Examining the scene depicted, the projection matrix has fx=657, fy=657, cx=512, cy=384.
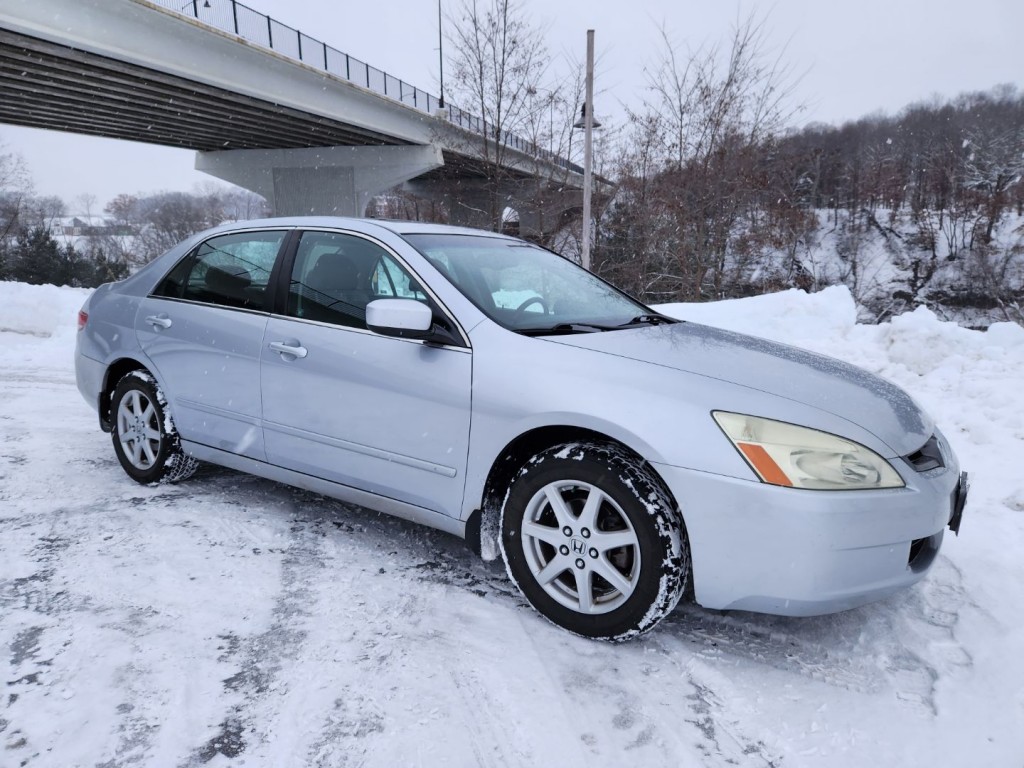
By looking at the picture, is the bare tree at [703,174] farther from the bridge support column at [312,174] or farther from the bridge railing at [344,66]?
the bridge support column at [312,174]

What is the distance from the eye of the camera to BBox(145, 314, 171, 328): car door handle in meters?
3.78

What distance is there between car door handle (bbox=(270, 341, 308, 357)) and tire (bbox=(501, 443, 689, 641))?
4.17 feet

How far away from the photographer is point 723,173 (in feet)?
49.0

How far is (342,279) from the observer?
3.19 m

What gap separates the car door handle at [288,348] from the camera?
10.3 feet

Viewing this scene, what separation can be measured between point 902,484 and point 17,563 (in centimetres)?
371

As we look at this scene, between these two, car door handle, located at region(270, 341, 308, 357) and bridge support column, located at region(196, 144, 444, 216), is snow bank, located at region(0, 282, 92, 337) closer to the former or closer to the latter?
car door handle, located at region(270, 341, 308, 357)

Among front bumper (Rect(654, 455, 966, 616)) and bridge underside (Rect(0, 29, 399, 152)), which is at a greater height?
bridge underside (Rect(0, 29, 399, 152))

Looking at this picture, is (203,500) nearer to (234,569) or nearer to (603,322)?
(234,569)

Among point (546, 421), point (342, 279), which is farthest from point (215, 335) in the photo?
point (546, 421)

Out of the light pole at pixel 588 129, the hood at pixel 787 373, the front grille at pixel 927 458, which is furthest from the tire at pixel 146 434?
the light pole at pixel 588 129

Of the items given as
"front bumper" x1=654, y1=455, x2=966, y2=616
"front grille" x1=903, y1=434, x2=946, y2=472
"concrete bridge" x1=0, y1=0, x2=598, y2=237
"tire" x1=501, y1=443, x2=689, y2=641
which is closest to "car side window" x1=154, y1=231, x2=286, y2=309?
"tire" x1=501, y1=443, x2=689, y2=641

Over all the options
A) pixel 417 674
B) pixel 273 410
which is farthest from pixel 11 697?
pixel 273 410

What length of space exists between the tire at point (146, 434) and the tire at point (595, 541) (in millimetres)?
2338
